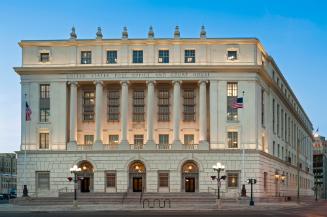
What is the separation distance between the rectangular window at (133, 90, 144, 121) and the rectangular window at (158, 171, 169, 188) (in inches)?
377

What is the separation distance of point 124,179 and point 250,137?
19.3m

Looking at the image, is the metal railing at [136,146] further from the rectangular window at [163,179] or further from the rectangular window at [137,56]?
the rectangular window at [137,56]

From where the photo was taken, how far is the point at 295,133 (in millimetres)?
146750

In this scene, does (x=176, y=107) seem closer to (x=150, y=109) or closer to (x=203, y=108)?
(x=150, y=109)

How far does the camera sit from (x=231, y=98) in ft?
309

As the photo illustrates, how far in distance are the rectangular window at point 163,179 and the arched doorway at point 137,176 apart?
2477mm

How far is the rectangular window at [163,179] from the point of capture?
92.5 meters

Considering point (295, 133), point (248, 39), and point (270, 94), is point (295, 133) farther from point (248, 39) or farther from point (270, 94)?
point (248, 39)

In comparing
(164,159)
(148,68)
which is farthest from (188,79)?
Result: (164,159)

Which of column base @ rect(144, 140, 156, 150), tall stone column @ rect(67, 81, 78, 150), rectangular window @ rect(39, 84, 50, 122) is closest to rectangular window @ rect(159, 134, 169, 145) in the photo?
column base @ rect(144, 140, 156, 150)

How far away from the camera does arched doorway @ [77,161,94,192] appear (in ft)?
307

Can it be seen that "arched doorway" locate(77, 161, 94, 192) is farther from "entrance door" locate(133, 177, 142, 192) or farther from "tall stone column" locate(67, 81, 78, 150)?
"entrance door" locate(133, 177, 142, 192)

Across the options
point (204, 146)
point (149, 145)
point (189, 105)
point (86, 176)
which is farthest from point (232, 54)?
point (86, 176)

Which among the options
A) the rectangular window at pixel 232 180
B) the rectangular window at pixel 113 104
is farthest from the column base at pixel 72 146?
the rectangular window at pixel 232 180
